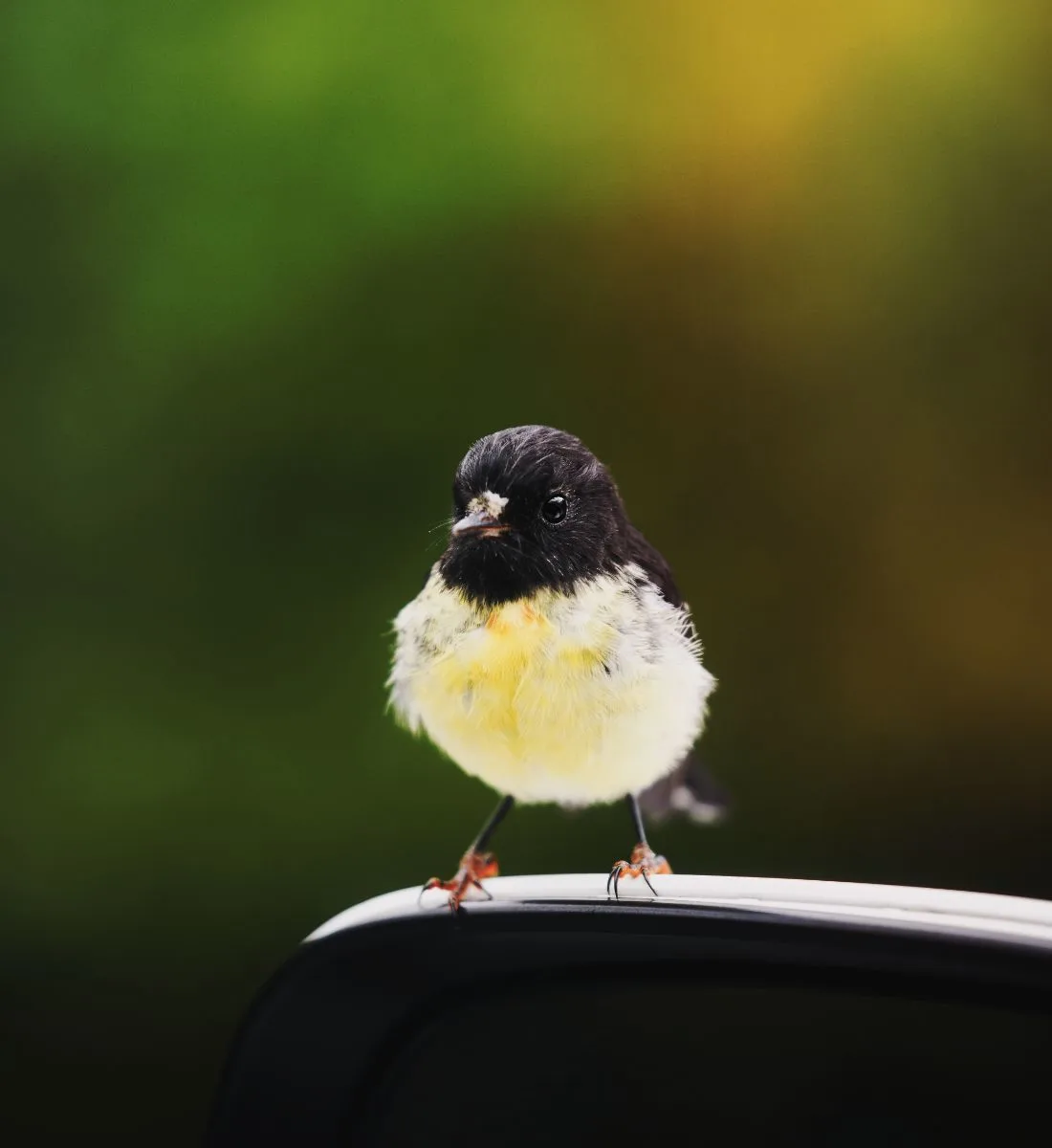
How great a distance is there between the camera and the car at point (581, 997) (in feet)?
2.42

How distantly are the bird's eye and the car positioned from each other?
339mm

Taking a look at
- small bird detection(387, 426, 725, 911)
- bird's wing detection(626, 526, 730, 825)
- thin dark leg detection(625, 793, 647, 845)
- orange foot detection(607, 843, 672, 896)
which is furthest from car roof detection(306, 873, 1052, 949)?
bird's wing detection(626, 526, 730, 825)

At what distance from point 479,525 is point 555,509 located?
0.40 ft

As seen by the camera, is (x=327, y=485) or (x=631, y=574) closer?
(x=631, y=574)

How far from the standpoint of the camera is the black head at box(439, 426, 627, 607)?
1.10 meters

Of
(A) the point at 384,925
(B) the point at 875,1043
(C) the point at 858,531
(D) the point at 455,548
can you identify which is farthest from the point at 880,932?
(C) the point at 858,531

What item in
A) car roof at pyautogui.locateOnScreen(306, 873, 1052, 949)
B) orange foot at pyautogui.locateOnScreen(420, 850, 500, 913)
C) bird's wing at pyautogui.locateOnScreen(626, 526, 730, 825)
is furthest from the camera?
bird's wing at pyautogui.locateOnScreen(626, 526, 730, 825)

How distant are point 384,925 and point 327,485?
148 centimetres

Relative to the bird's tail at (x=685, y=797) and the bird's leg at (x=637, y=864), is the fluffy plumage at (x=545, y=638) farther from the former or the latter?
the bird's tail at (x=685, y=797)

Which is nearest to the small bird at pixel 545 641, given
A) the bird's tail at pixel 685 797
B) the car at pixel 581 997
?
the car at pixel 581 997

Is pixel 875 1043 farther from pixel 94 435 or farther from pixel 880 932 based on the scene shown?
pixel 94 435

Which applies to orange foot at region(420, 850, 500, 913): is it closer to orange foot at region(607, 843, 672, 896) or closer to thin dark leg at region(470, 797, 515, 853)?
thin dark leg at region(470, 797, 515, 853)

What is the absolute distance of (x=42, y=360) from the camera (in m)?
2.30

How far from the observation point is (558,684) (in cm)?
119
